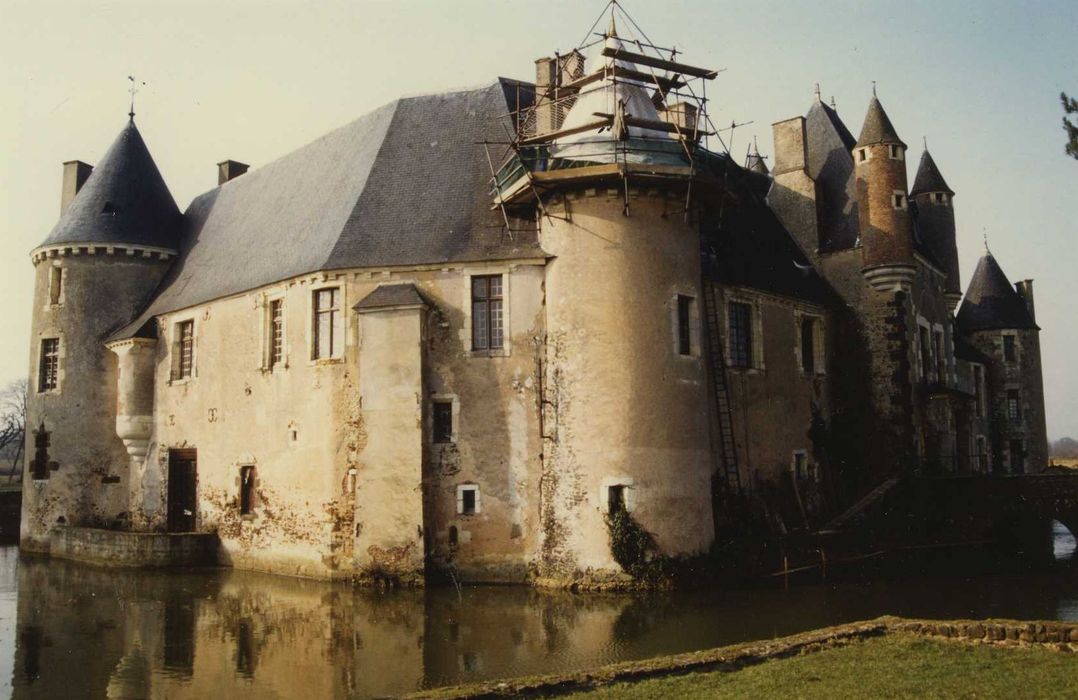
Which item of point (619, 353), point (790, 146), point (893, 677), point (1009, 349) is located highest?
point (790, 146)

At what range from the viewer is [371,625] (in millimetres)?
14578

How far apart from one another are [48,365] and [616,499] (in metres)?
18.7

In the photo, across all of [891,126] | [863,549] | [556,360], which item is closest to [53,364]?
[556,360]

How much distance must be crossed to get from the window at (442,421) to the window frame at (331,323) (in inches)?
93.3

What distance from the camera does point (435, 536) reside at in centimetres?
1862

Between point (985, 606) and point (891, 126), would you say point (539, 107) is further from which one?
point (985, 606)

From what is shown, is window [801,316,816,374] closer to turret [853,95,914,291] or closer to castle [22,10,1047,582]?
castle [22,10,1047,582]

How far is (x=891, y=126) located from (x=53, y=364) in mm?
24422

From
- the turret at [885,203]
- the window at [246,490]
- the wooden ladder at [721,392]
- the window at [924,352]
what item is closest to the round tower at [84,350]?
the window at [246,490]

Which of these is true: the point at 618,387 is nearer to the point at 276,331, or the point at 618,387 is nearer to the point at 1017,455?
the point at 276,331

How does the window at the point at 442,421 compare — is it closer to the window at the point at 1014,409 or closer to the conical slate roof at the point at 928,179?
the conical slate roof at the point at 928,179

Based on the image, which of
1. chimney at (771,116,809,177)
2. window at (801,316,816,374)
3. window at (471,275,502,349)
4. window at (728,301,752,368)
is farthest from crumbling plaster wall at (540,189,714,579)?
chimney at (771,116,809,177)

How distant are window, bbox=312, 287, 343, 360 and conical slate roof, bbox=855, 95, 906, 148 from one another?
14725 mm

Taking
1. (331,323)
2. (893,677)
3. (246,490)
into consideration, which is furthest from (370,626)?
(246,490)
